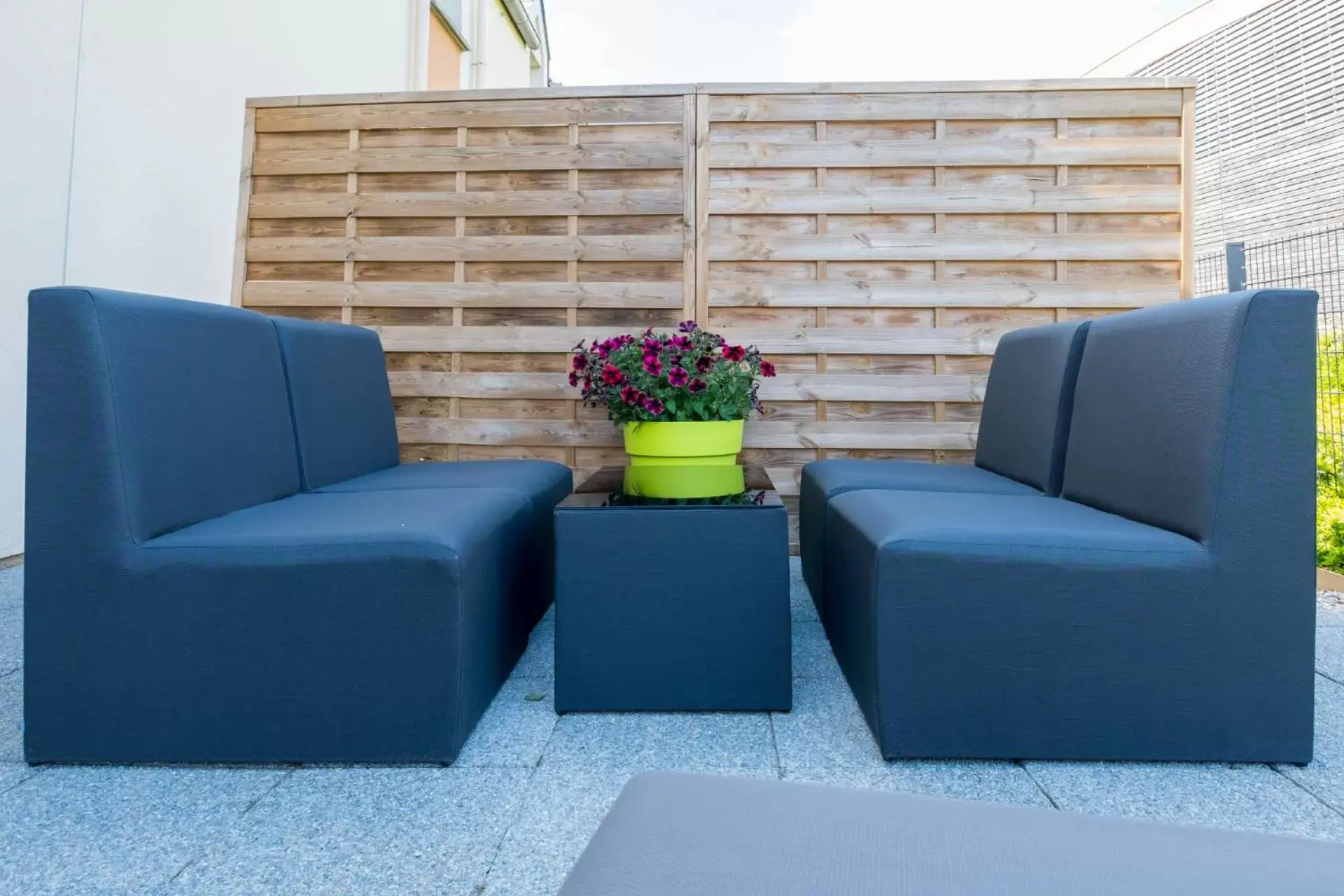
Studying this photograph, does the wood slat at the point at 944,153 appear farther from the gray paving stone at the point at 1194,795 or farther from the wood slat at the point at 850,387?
the gray paving stone at the point at 1194,795

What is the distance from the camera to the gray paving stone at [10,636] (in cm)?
180

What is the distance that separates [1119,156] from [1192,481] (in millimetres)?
2035

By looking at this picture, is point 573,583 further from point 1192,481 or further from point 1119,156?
point 1119,156

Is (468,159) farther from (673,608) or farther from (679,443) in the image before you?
(673,608)

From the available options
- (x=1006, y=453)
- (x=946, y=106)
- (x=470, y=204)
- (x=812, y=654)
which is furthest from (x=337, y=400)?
(x=946, y=106)

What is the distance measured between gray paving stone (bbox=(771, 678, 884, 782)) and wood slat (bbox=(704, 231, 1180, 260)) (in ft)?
5.76

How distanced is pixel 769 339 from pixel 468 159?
141 cm

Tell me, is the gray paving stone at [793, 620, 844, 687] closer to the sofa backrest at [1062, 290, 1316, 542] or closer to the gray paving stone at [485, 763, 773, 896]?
the gray paving stone at [485, 763, 773, 896]

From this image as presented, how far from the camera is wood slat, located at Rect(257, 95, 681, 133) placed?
299 centimetres

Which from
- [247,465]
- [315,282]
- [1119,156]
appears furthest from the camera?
[315,282]

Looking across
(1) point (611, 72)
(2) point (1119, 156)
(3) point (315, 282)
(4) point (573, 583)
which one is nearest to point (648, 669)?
(4) point (573, 583)

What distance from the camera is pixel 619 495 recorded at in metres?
1.82

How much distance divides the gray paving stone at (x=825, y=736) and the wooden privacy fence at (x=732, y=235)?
4.37 feet

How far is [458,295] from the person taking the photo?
302cm
